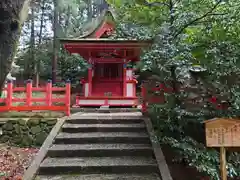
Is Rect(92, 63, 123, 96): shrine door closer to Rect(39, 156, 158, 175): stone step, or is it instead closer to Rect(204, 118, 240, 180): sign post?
Rect(39, 156, 158, 175): stone step

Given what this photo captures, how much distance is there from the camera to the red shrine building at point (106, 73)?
9.38m

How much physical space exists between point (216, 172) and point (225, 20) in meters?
2.72

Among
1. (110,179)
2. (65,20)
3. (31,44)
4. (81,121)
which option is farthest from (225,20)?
(65,20)

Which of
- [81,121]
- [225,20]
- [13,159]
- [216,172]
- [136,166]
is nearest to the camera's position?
[216,172]

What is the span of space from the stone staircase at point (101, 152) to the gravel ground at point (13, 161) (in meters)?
0.58

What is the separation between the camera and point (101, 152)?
4.37 meters

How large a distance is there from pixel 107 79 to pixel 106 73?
0.34 m

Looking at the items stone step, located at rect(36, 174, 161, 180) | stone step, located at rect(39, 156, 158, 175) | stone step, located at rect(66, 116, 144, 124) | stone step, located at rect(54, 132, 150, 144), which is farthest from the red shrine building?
stone step, located at rect(36, 174, 161, 180)

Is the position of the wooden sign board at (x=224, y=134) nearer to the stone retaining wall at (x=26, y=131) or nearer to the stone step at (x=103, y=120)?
the stone step at (x=103, y=120)

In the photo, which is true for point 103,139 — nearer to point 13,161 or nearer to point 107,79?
point 13,161

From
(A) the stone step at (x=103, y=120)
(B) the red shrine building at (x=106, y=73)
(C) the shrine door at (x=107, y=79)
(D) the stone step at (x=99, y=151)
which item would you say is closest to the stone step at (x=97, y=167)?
(D) the stone step at (x=99, y=151)

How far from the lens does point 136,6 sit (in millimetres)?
4918

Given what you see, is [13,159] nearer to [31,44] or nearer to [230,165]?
[230,165]

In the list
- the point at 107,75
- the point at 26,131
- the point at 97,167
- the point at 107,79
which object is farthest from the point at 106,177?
the point at 107,75
